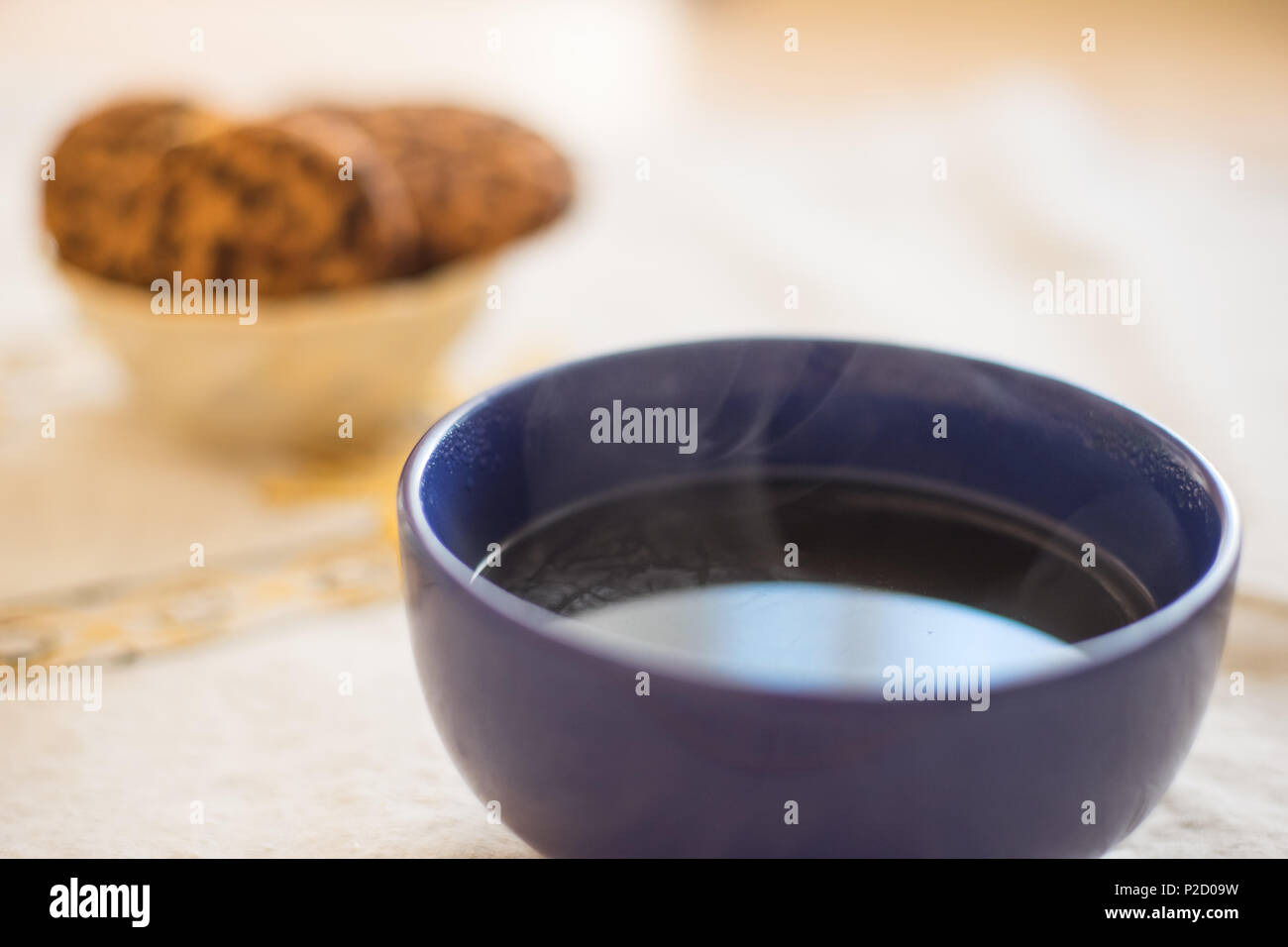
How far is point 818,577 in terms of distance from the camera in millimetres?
429

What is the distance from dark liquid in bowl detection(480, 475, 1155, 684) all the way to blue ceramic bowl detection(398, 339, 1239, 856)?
0.02m

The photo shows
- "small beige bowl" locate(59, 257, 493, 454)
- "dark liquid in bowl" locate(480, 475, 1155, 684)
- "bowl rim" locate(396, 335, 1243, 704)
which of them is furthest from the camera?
"small beige bowl" locate(59, 257, 493, 454)

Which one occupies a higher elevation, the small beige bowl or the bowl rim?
the bowl rim

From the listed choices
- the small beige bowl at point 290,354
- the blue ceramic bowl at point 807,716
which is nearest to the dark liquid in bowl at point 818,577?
the blue ceramic bowl at point 807,716

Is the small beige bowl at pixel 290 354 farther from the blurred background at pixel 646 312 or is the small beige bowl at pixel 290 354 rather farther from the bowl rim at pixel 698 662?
the bowl rim at pixel 698 662

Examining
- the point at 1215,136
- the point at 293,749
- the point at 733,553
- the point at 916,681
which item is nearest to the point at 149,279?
the point at 293,749

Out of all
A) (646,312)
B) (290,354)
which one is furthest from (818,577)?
(646,312)

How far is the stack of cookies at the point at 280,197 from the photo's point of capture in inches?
27.9

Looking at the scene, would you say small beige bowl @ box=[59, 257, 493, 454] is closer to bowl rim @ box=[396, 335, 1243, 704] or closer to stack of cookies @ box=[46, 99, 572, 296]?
stack of cookies @ box=[46, 99, 572, 296]

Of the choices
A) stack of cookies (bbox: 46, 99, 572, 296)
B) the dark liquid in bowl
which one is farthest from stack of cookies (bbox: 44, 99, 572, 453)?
the dark liquid in bowl

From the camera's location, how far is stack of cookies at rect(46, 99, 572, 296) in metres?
0.71

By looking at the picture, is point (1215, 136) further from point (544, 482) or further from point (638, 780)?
point (638, 780)

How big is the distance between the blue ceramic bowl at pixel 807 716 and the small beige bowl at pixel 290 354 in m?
0.32
